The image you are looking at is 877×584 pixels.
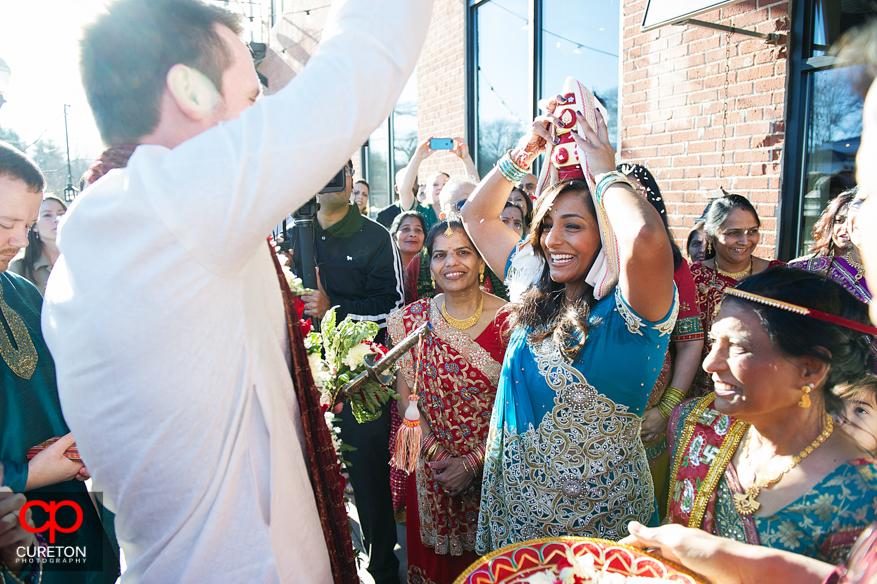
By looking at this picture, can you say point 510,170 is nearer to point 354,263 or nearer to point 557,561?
point 557,561

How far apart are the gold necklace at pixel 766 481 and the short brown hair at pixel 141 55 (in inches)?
62.8

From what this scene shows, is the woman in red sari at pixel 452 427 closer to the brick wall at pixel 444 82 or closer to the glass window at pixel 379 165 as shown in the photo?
the brick wall at pixel 444 82

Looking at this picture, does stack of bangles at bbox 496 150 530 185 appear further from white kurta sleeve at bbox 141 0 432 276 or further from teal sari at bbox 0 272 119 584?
teal sari at bbox 0 272 119 584

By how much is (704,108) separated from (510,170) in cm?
217

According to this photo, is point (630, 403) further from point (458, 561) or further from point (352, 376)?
point (458, 561)

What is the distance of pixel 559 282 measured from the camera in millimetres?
2041

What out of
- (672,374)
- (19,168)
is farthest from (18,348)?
(672,374)

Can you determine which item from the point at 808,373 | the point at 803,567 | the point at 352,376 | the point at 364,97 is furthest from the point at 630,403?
the point at 364,97

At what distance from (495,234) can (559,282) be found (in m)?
0.57

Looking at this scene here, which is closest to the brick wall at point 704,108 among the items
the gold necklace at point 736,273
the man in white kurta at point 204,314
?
the gold necklace at point 736,273

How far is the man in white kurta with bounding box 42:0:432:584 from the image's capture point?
729 mm

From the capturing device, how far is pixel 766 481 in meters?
1.39

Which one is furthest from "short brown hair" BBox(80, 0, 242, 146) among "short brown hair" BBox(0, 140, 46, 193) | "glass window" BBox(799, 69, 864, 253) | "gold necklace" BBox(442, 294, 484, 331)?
"glass window" BBox(799, 69, 864, 253)

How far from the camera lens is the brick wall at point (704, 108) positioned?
3.25 metres
